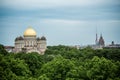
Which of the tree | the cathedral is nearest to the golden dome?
the cathedral

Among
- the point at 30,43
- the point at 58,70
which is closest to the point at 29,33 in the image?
the point at 30,43

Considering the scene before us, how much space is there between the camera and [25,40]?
146m

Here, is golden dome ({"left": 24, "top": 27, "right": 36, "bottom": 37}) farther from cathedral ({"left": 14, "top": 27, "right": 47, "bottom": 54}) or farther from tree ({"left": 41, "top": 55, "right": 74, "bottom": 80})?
tree ({"left": 41, "top": 55, "right": 74, "bottom": 80})

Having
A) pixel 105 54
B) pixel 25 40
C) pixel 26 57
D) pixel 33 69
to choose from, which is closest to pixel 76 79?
pixel 33 69

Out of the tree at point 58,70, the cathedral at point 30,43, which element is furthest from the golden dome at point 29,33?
the tree at point 58,70

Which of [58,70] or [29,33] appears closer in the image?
[58,70]

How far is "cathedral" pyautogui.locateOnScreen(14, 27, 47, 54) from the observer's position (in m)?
146

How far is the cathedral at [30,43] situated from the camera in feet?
478

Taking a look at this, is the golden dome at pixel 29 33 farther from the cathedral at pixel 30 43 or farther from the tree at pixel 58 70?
the tree at pixel 58 70

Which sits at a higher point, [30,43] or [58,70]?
[30,43]

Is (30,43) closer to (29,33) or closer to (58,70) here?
(29,33)

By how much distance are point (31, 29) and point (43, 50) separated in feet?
22.2

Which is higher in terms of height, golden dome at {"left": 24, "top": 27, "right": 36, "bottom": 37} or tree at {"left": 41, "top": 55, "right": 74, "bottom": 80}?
golden dome at {"left": 24, "top": 27, "right": 36, "bottom": 37}

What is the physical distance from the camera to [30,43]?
480 ft
